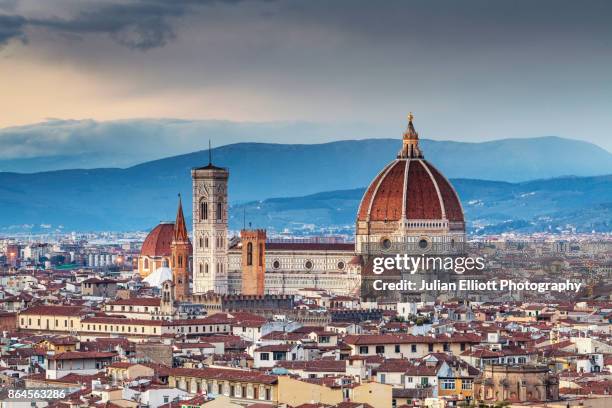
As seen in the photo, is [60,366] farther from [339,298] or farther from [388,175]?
[388,175]

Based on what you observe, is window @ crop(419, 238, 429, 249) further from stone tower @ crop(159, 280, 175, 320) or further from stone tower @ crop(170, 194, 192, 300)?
stone tower @ crop(159, 280, 175, 320)

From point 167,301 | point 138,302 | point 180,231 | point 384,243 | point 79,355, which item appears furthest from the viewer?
point 384,243

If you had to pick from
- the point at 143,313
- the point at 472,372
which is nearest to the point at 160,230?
the point at 143,313

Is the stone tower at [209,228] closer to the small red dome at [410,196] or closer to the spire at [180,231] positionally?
the spire at [180,231]

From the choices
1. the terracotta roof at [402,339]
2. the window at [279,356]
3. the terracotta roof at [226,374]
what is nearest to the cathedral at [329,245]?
the terracotta roof at [402,339]

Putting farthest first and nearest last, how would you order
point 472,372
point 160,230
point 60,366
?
1. point 160,230
2. point 60,366
3. point 472,372

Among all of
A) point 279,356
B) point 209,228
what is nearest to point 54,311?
point 279,356

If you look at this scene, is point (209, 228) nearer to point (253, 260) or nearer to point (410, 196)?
point (253, 260)
